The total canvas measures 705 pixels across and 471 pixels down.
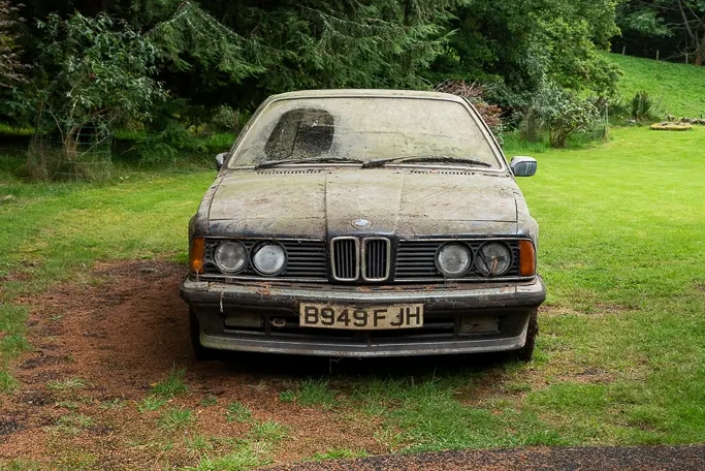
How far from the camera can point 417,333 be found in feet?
15.4

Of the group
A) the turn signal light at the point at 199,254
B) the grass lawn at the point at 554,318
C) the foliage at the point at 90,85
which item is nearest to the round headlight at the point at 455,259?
the grass lawn at the point at 554,318

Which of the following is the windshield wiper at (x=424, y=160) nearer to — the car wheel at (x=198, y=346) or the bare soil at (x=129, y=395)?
the bare soil at (x=129, y=395)

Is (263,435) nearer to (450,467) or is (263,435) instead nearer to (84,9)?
(450,467)

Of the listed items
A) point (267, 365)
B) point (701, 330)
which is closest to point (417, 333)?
point (267, 365)

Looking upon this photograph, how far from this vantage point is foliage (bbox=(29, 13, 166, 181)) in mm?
14078

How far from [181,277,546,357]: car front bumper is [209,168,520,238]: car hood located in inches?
11.7

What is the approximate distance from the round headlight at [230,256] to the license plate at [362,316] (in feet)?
1.44

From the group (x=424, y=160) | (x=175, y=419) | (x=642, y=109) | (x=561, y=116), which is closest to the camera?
(x=175, y=419)

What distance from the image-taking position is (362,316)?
14.7 ft

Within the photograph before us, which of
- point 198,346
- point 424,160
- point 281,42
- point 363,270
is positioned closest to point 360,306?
point 363,270

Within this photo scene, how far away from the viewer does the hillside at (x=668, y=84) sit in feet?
120

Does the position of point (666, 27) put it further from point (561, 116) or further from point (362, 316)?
point (362, 316)

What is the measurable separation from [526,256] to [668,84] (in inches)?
1603

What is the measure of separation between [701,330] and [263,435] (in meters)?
3.25
